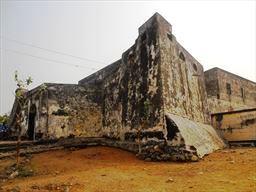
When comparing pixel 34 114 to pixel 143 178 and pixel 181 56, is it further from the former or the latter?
pixel 143 178

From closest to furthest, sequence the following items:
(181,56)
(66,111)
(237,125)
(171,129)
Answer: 1. (171,129)
2. (181,56)
3. (66,111)
4. (237,125)

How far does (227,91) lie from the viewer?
67.1ft

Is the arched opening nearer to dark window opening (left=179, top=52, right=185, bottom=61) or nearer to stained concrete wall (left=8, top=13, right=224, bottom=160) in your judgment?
stained concrete wall (left=8, top=13, right=224, bottom=160)

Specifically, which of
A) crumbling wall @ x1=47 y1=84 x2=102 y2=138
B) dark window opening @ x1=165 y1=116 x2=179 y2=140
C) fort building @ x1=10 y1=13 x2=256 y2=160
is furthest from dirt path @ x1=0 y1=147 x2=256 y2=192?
crumbling wall @ x1=47 y1=84 x2=102 y2=138

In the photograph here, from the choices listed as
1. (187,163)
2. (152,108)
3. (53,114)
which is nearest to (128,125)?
(152,108)

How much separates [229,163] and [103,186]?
4.00m

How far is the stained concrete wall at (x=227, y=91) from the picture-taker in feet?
61.2

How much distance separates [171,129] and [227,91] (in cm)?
1444

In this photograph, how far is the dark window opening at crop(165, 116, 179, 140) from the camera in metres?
7.89

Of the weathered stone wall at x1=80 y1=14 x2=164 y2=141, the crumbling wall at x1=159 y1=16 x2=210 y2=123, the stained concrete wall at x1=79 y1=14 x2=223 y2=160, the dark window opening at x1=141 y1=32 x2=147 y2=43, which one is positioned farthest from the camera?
the dark window opening at x1=141 y1=32 x2=147 y2=43

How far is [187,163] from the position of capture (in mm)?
7066

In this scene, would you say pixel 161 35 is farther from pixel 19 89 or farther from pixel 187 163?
pixel 19 89

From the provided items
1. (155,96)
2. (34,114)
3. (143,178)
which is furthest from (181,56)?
(34,114)

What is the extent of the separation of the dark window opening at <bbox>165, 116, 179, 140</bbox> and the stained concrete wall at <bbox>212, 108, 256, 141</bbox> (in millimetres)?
6581
